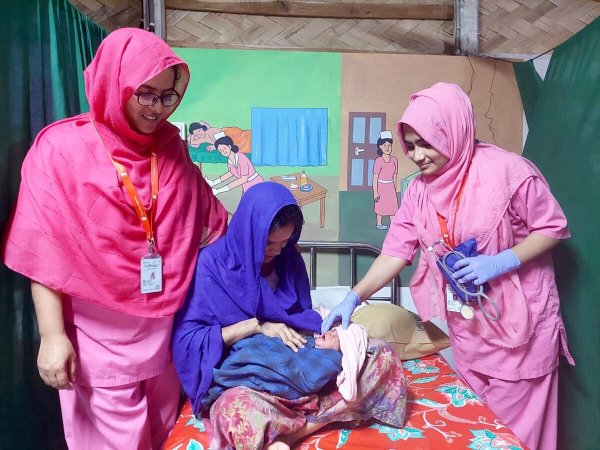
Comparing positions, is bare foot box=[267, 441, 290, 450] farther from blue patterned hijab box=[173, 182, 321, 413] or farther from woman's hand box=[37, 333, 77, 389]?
woman's hand box=[37, 333, 77, 389]

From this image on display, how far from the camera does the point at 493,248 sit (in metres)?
1.62

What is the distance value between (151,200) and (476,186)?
1.02m

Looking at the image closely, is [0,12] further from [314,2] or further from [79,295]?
[314,2]

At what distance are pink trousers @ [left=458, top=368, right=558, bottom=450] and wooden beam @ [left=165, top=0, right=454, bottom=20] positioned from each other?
194 cm

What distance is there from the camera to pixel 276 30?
2678 mm

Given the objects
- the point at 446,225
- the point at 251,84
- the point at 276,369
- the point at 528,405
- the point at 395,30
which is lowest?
the point at 528,405

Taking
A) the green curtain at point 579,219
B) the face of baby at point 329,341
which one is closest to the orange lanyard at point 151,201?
the face of baby at point 329,341

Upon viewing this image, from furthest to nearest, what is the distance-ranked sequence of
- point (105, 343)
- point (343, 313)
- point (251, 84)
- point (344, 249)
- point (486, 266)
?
point (344, 249) → point (251, 84) → point (343, 313) → point (486, 266) → point (105, 343)

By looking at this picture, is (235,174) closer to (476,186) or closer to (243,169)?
(243,169)

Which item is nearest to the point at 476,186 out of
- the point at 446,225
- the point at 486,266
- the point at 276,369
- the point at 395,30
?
the point at 446,225

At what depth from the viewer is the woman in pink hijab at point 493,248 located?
158 cm

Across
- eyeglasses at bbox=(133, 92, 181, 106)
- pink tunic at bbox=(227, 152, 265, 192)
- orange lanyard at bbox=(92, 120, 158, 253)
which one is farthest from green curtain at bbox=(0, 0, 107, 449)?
pink tunic at bbox=(227, 152, 265, 192)

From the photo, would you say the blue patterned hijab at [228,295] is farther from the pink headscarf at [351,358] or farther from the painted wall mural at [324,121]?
the painted wall mural at [324,121]

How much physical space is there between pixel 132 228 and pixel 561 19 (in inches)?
104
